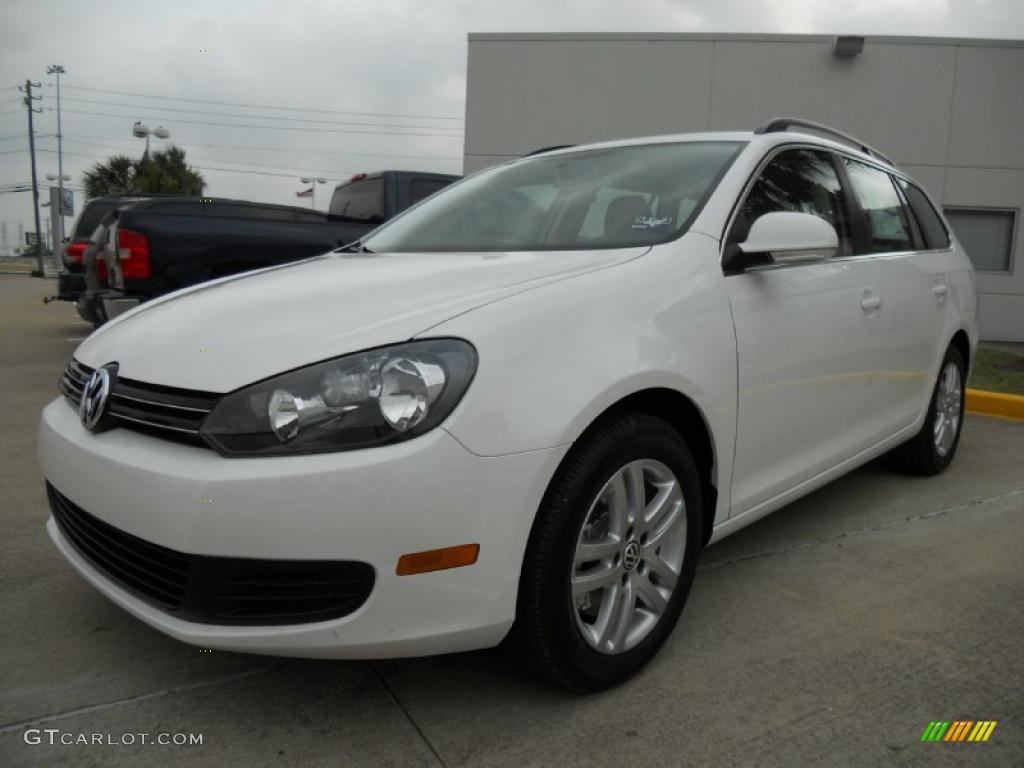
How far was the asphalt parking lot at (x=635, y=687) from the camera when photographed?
1880 millimetres

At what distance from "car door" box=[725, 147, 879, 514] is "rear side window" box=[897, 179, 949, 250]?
36.0 inches

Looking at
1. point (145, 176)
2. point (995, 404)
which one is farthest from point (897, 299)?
point (145, 176)

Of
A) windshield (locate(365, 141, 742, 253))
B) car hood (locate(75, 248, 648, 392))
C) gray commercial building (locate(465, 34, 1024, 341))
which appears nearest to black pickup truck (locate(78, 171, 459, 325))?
windshield (locate(365, 141, 742, 253))

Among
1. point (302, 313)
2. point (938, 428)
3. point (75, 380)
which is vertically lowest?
point (938, 428)

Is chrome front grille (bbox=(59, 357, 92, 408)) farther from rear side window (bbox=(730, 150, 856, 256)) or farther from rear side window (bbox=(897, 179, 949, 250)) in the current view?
rear side window (bbox=(897, 179, 949, 250))

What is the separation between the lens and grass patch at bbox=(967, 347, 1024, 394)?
266 inches

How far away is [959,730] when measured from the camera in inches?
78.0

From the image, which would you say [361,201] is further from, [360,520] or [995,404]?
[360,520]

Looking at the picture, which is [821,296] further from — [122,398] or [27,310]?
[27,310]

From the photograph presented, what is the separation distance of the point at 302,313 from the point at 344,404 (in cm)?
42

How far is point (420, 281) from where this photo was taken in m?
2.18

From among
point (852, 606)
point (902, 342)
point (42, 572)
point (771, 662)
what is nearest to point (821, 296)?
point (902, 342)

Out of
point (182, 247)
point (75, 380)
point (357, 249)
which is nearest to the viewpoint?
point (75, 380)

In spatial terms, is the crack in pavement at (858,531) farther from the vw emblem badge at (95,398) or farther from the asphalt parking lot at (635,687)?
the vw emblem badge at (95,398)
